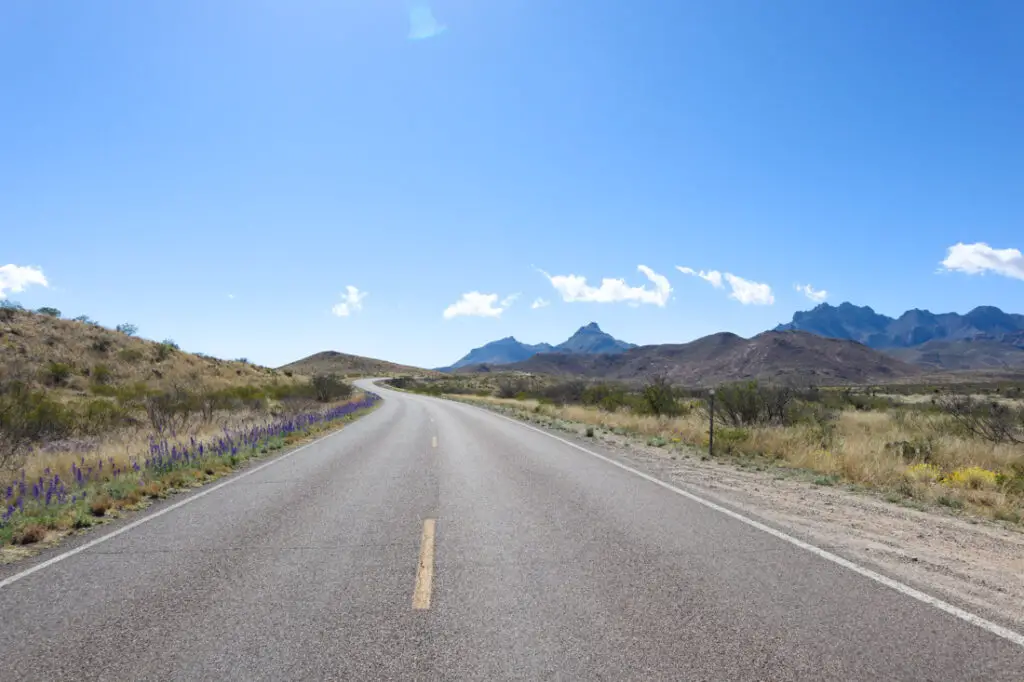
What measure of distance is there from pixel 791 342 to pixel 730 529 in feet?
607

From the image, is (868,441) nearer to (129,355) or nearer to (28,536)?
(28,536)

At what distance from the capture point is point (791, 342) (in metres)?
172

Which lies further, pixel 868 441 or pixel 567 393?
pixel 567 393

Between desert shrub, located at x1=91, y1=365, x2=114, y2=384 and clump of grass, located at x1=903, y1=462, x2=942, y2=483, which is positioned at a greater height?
desert shrub, located at x1=91, y1=365, x2=114, y2=384

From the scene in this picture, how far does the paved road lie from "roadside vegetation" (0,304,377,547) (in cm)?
197

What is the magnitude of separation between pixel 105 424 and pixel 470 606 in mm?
18851

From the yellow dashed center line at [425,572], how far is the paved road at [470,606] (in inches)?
1.0

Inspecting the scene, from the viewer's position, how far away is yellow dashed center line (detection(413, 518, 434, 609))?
4512mm

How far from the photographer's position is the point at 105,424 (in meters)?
18.3

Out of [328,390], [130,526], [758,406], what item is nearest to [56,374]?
[328,390]

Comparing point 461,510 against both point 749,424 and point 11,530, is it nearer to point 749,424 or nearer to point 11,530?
point 11,530

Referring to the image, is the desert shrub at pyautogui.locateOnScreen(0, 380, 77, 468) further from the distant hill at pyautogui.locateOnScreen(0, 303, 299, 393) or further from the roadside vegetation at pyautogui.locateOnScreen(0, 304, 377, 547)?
the distant hill at pyautogui.locateOnScreen(0, 303, 299, 393)

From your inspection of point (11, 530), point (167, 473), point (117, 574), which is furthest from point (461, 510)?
point (167, 473)

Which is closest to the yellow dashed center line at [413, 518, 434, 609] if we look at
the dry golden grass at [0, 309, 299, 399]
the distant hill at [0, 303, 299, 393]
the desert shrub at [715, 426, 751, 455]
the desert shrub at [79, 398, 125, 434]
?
the desert shrub at [715, 426, 751, 455]
